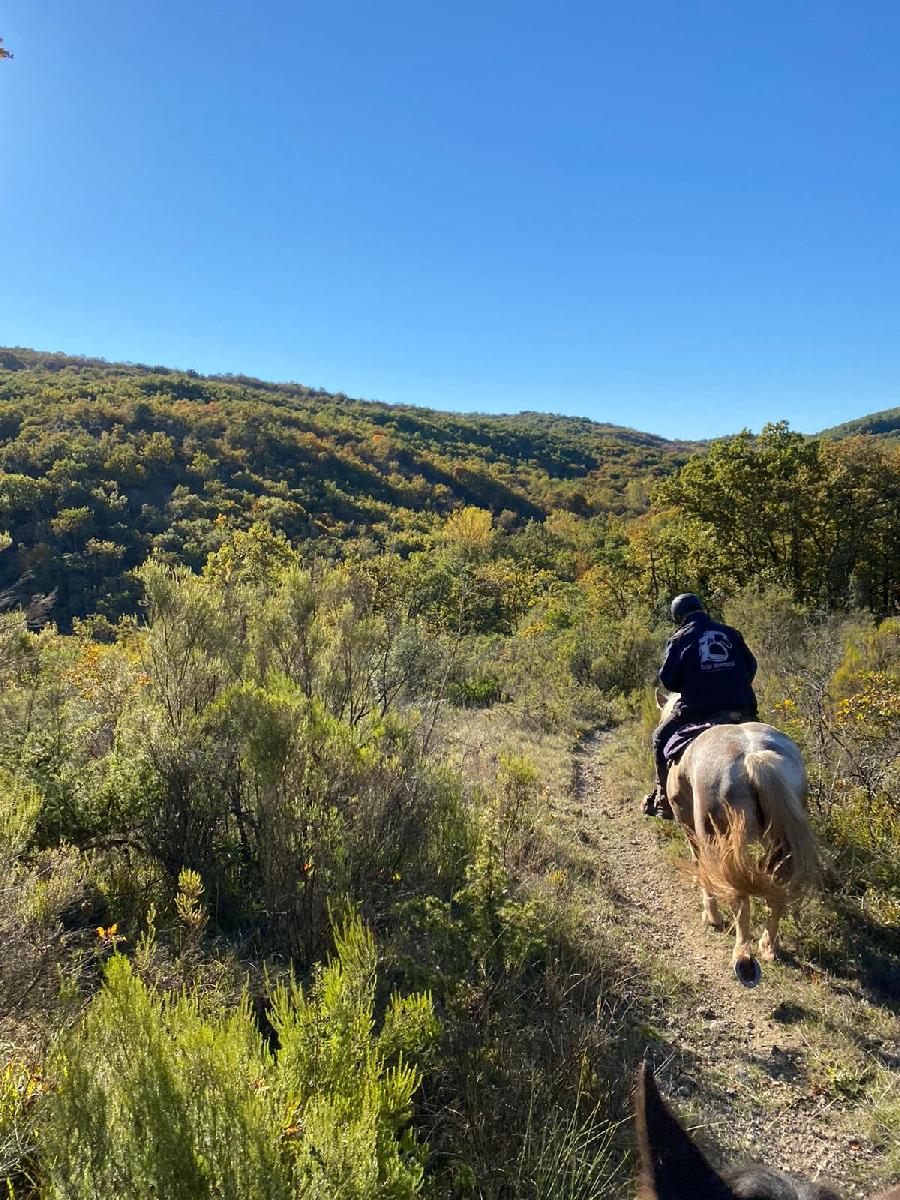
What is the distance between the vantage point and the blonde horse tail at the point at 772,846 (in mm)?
3293

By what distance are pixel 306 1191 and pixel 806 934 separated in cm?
379

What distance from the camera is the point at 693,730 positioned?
4.43 metres

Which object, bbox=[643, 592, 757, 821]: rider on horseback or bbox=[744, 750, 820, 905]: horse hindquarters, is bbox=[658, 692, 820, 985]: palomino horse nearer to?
bbox=[744, 750, 820, 905]: horse hindquarters

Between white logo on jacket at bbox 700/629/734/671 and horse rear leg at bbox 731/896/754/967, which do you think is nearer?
horse rear leg at bbox 731/896/754/967

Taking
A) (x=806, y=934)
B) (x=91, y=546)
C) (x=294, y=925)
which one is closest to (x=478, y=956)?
(x=294, y=925)

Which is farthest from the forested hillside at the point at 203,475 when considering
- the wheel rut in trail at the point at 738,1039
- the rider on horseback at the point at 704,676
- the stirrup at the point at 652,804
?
the wheel rut in trail at the point at 738,1039

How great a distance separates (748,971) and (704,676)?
76.1 inches

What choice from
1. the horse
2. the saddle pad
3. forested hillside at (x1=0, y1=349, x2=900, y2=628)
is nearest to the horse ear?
the horse

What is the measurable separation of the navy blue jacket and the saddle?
8 cm

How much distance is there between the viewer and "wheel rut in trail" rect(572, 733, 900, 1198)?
259 cm

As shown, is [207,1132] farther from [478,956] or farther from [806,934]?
[806,934]

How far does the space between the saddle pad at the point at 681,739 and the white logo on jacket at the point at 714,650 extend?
0.45 m

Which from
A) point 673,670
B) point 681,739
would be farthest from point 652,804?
point 673,670

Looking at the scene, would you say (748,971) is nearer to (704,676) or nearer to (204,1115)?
(704,676)
